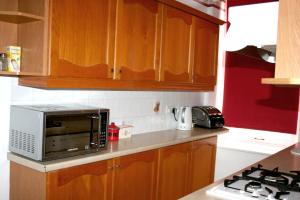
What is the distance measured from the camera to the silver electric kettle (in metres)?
2.95

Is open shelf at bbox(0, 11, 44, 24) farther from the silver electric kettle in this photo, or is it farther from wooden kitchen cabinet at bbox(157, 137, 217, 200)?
the silver electric kettle

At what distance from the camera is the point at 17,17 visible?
168 cm

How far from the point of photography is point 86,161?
174 centimetres

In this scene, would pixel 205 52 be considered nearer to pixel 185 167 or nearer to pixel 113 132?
pixel 185 167

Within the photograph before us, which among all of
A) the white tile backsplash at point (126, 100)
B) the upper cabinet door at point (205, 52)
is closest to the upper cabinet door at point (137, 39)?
the white tile backsplash at point (126, 100)

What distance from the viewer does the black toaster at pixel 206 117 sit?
304cm

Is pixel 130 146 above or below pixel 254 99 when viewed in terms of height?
below

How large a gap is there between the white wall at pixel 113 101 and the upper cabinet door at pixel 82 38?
0.32 meters

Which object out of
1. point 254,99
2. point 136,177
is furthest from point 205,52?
point 136,177

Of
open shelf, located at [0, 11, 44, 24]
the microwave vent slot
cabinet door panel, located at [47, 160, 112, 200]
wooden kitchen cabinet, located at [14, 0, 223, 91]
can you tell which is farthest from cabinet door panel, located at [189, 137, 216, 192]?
open shelf, located at [0, 11, 44, 24]

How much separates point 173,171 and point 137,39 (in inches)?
43.2

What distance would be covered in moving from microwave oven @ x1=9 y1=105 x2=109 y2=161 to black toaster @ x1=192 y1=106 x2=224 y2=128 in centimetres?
140

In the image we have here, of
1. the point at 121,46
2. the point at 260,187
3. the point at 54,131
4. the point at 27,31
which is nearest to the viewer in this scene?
the point at 260,187

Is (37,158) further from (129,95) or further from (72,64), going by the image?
(129,95)
